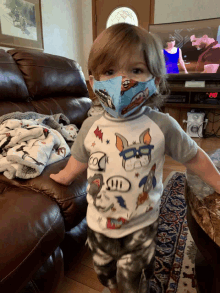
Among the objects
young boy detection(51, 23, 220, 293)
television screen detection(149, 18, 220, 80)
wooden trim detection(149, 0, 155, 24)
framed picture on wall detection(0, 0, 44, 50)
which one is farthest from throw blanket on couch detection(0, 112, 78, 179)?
wooden trim detection(149, 0, 155, 24)

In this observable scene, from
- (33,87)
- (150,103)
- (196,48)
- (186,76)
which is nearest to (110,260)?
(150,103)

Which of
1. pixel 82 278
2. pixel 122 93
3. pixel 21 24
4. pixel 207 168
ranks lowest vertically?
pixel 82 278

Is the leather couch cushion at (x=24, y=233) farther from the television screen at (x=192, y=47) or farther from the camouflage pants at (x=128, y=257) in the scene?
the television screen at (x=192, y=47)

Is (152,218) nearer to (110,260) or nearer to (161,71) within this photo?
(110,260)

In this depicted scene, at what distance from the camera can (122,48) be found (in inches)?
20.6

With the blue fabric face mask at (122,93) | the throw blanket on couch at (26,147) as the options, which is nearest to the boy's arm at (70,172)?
the throw blanket on couch at (26,147)

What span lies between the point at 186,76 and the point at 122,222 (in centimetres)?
296

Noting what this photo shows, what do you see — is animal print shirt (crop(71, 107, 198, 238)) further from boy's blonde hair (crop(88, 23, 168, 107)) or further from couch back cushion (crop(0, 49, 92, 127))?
couch back cushion (crop(0, 49, 92, 127))

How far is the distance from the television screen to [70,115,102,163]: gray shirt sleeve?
2623 millimetres

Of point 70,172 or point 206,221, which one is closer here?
point 206,221

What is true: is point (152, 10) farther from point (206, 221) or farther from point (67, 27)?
point (206, 221)

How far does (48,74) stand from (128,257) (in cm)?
137

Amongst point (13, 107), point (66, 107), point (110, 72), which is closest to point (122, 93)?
point (110, 72)

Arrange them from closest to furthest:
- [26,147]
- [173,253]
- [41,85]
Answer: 1. [26,147]
2. [173,253]
3. [41,85]
